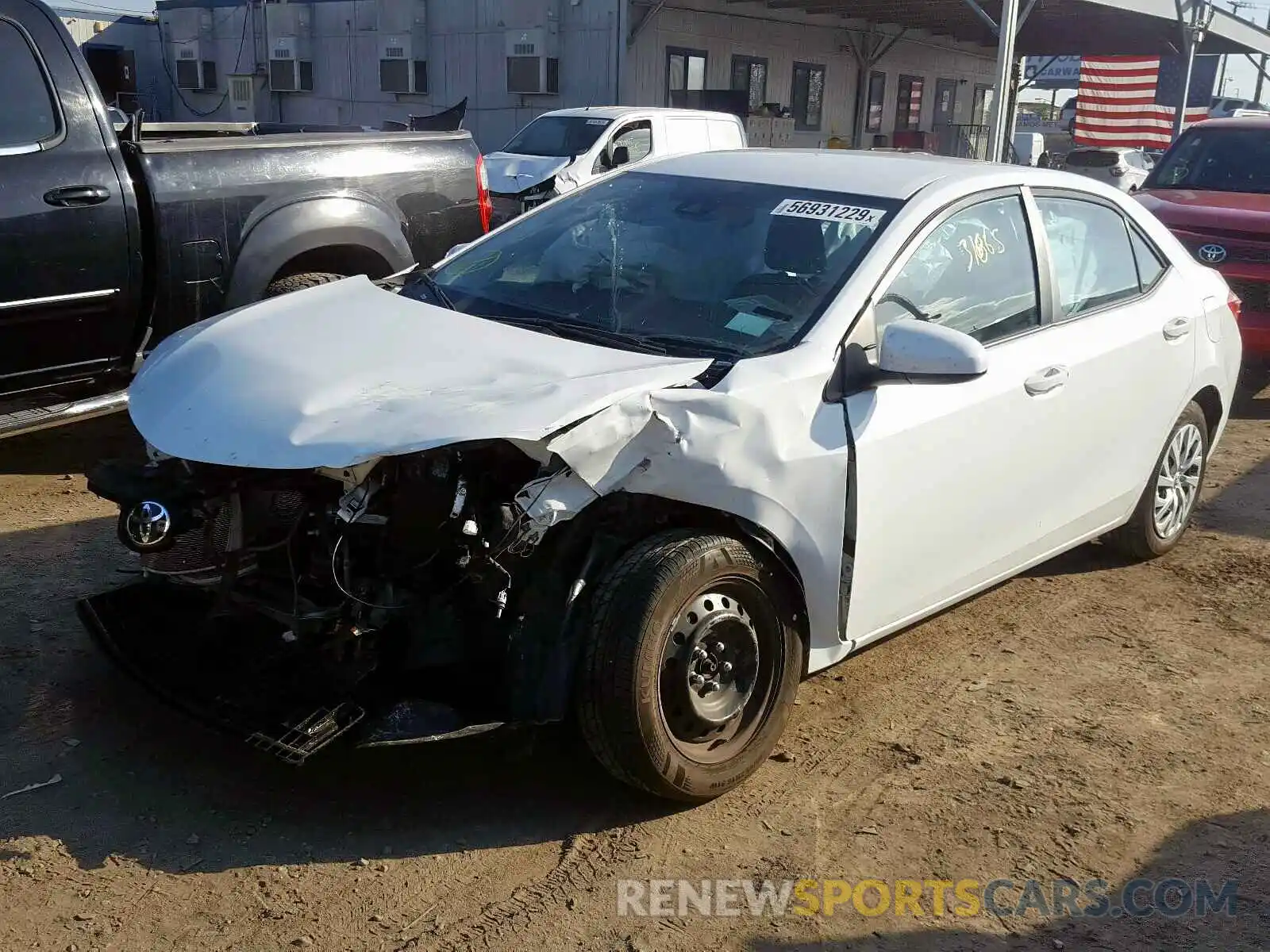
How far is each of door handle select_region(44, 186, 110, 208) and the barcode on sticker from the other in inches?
118

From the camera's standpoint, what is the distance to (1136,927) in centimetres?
307

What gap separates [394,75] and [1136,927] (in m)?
24.2

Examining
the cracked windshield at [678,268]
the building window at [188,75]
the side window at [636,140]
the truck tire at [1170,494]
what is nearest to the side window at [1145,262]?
the truck tire at [1170,494]

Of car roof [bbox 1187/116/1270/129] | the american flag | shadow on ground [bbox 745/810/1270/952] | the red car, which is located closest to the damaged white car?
shadow on ground [bbox 745/810/1270/952]

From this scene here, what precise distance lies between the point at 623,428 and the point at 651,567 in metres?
→ 0.37

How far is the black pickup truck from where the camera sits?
5.13 meters

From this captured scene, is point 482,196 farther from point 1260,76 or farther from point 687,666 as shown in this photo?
point 1260,76

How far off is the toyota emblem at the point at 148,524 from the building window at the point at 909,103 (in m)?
29.1

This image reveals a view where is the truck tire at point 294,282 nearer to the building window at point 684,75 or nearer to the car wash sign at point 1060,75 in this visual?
the building window at point 684,75

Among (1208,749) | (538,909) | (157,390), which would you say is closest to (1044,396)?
(1208,749)

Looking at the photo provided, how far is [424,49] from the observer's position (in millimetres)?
24250

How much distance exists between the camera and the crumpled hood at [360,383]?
3.02 metres

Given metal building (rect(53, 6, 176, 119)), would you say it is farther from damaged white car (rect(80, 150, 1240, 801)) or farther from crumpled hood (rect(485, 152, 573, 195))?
damaged white car (rect(80, 150, 1240, 801))

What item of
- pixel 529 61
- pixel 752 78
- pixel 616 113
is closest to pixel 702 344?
pixel 616 113
